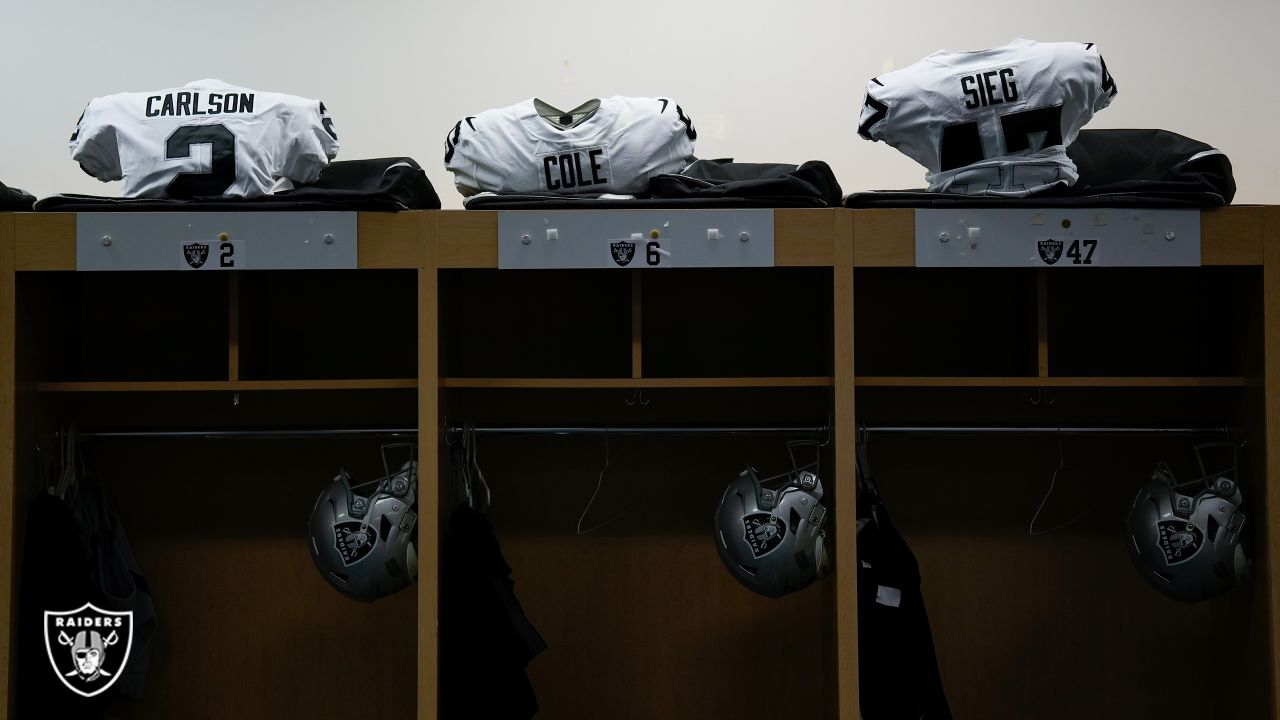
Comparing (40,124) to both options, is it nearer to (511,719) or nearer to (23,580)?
(23,580)

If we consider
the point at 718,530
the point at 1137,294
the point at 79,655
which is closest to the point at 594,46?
the point at 718,530

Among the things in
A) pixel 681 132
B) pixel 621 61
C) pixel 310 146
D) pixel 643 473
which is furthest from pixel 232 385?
pixel 621 61

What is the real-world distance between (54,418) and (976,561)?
2.08 metres

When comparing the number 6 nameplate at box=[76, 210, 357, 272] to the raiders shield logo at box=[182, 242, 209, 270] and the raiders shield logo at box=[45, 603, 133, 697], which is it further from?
the raiders shield logo at box=[45, 603, 133, 697]

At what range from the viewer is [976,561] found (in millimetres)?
2410

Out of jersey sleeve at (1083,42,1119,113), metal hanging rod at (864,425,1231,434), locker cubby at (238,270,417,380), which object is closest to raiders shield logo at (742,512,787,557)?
metal hanging rod at (864,425,1231,434)

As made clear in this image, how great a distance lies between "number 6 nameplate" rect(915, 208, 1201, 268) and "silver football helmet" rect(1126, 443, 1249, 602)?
47cm

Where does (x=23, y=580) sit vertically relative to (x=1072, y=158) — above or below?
below

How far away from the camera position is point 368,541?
2.07 m

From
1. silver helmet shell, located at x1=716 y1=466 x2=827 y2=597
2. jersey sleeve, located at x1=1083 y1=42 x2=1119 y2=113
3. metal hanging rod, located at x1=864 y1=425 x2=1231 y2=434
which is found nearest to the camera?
jersey sleeve, located at x1=1083 y1=42 x2=1119 y2=113

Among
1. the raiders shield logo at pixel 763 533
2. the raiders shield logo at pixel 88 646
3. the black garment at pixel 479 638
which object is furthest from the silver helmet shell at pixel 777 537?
the raiders shield logo at pixel 88 646

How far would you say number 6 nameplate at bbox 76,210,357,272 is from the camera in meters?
1.98

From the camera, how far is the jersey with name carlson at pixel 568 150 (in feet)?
6.84

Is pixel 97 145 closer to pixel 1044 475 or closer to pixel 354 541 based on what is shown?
pixel 354 541
